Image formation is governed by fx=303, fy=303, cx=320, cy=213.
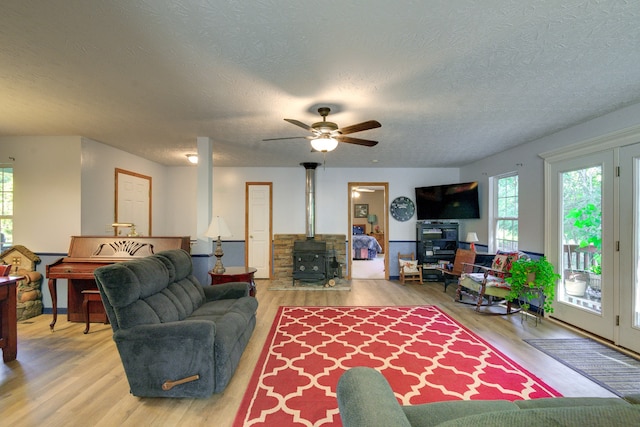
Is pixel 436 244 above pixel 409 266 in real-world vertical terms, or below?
above

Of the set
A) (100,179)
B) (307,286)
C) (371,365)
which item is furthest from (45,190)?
(371,365)

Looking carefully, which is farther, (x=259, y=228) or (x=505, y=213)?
(x=259, y=228)

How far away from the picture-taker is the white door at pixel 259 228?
628cm

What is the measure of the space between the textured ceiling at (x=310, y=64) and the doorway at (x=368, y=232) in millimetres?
2881

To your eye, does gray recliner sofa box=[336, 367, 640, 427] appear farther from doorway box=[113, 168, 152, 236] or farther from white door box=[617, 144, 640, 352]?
doorway box=[113, 168, 152, 236]

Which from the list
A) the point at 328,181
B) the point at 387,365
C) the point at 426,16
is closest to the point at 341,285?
the point at 328,181

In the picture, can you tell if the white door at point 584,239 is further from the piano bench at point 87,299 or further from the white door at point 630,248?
the piano bench at point 87,299

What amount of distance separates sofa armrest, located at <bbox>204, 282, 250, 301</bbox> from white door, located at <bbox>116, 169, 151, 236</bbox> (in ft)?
7.68

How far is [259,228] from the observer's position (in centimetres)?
630

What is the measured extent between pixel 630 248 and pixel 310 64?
11.2 ft

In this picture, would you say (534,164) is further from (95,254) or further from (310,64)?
Result: (95,254)

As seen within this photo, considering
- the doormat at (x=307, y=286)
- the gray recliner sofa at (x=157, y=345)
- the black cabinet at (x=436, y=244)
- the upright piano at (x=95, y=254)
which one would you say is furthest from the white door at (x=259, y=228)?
the gray recliner sofa at (x=157, y=345)

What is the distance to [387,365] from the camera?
2609 mm

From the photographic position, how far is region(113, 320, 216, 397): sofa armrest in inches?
82.2
